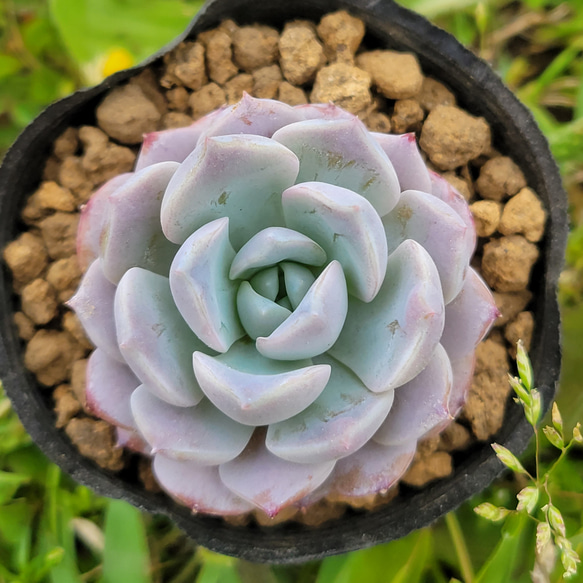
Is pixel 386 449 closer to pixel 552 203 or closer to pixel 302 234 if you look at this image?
pixel 302 234

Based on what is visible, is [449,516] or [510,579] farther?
[449,516]

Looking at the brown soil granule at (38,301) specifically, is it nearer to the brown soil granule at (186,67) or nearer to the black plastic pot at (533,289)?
the black plastic pot at (533,289)

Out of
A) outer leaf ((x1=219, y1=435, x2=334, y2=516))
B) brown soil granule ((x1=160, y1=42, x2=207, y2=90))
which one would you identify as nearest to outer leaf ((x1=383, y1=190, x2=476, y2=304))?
outer leaf ((x1=219, y1=435, x2=334, y2=516))

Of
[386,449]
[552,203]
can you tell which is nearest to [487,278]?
[552,203]

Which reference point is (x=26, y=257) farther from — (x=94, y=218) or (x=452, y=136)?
(x=452, y=136)

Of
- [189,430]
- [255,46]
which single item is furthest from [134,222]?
[255,46]

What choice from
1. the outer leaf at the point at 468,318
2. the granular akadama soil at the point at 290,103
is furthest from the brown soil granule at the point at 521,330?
the outer leaf at the point at 468,318
